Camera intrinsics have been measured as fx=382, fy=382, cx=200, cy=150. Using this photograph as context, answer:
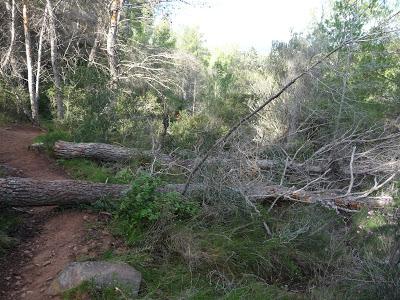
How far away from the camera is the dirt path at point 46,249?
3916mm

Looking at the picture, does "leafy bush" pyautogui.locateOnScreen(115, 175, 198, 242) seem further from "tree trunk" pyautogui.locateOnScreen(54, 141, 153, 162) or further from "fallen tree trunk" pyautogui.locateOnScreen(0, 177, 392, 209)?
"tree trunk" pyautogui.locateOnScreen(54, 141, 153, 162)

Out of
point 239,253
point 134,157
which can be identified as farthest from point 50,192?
point 134,157

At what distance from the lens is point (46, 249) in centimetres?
460

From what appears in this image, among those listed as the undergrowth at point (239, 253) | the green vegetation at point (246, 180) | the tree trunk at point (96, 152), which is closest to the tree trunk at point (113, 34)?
the green vegetation at point (246, 180)

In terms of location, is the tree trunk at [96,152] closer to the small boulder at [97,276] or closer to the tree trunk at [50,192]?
the tree trunk at [50,192]

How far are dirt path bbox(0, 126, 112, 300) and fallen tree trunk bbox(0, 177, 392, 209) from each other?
27cm

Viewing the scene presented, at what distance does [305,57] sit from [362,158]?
702cm

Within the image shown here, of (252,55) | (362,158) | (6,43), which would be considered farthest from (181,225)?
(252,55)

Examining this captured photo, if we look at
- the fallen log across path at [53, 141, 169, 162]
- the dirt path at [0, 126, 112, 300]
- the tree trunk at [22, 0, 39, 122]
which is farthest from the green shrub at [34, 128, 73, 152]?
the tree trunk at [22, 0, 39, 122]

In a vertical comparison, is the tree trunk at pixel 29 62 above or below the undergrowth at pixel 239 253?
above

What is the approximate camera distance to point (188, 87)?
20422mm

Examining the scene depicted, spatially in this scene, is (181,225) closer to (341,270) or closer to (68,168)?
(341,270)

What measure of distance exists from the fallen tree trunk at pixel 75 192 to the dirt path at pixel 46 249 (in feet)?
0.88

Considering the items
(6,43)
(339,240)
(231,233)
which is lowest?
(339,240)
